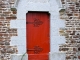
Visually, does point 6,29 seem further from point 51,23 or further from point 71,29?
point 71,29

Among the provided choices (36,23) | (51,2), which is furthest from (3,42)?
(51,2)

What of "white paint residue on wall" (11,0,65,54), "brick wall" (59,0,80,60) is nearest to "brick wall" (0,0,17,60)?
"white paint residue on wall" (11,0,65,54)

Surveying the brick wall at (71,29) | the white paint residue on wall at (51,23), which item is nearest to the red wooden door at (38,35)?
the white paint residue on wall at (51,23)

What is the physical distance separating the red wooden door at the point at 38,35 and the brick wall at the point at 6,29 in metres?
0.47

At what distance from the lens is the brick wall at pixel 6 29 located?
6.61 m

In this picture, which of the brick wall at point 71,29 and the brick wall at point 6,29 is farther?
the brick wall at point 71,29

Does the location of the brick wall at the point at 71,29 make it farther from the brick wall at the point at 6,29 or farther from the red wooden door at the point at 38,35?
the brick wall at the point at 6,29

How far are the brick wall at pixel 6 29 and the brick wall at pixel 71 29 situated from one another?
146cm

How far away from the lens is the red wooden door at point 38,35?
6.79m

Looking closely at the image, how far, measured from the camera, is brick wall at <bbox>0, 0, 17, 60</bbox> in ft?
21.7

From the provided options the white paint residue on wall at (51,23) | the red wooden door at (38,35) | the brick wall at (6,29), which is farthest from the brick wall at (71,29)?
the brick wall at (6,29)

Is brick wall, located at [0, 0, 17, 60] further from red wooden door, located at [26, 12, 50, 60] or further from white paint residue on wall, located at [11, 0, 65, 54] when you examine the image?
red wooden door, located at [26, 12, 50, 60]

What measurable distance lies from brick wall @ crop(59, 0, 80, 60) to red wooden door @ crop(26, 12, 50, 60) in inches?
18.2

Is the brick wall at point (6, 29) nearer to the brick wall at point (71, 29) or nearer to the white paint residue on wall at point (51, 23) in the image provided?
the white paint residue on wall at point (51, 23)
